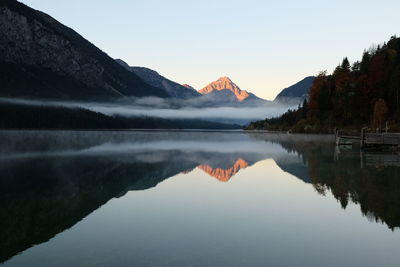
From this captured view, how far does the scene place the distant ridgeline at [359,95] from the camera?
117m

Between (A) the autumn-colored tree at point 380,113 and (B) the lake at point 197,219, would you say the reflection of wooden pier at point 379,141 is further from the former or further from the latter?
(A) the autumn-colored tree at point 380,113

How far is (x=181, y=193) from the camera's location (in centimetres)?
2381

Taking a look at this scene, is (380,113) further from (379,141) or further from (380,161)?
(380,161)

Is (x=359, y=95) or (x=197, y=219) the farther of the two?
(x=359, y=95)

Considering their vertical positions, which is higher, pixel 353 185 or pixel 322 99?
pixel 322 99

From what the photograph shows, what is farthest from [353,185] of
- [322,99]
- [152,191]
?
[322,99]

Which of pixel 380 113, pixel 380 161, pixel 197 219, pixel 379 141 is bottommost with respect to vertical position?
pixel 380 161

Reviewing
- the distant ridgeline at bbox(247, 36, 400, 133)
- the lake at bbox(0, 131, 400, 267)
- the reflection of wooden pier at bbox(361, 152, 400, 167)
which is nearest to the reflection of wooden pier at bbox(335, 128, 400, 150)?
the reflection of wooden pier at bbox(361, 152, 400, 167)

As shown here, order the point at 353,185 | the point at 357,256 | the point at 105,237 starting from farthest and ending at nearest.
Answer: the point at 353,185, the point at 105,237, the point at 357,256

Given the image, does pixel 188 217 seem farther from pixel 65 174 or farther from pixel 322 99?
pixel 322 99

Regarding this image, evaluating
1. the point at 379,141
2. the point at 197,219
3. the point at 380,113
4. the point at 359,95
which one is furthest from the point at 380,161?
the point at 359,95

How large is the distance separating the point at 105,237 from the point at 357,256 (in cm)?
903

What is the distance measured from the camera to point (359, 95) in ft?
429

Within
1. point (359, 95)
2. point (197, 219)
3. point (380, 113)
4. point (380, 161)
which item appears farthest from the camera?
point (359, 95)
